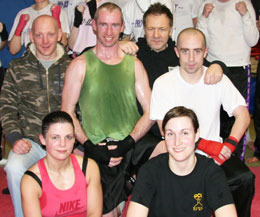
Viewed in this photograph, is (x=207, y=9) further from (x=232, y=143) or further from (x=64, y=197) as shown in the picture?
(x=64, y=197)

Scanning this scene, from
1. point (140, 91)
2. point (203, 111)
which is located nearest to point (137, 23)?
point (140, 91)

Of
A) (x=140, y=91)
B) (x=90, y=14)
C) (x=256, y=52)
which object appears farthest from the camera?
(x=256, y=52)

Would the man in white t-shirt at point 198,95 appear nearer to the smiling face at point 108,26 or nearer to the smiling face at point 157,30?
the smiling face at point 157,30

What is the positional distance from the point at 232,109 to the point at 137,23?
1.59m

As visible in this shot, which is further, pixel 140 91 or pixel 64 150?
pixel 140 91

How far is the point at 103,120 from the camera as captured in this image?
3.47m

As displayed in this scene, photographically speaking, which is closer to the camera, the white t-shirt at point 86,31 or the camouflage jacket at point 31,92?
the camouflage jacket at point 31,92

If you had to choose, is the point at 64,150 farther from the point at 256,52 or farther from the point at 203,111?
the point at 256,52

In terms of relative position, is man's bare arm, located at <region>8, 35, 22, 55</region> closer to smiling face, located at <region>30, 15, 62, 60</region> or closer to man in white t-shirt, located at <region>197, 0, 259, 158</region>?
smiling face, located at <region>30, 15, 62, 60</region>

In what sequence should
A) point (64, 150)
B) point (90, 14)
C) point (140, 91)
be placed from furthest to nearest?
point (90, 14), point (140, 91), point (64, 150)

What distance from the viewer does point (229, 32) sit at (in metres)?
4.36

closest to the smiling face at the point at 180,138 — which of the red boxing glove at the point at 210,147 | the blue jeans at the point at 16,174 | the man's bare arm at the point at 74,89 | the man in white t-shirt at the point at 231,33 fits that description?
the red boxing glove at the point at 210,147

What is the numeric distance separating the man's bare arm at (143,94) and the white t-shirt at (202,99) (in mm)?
149

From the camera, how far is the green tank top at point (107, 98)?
11.3ft
